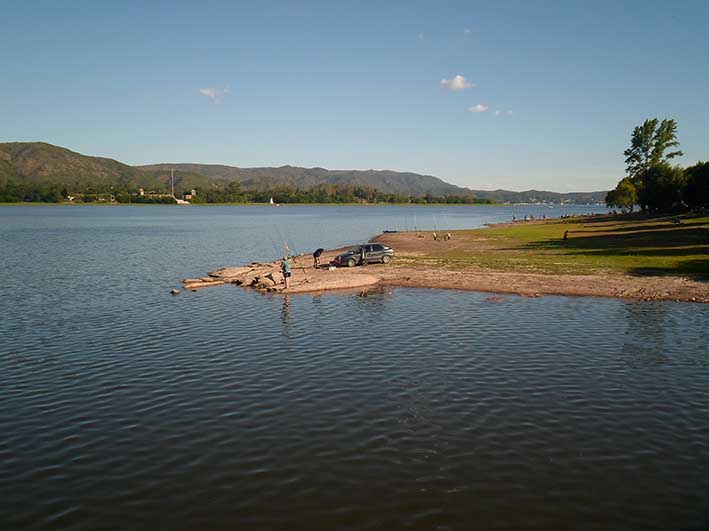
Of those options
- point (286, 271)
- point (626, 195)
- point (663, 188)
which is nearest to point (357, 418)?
point (286, 271)

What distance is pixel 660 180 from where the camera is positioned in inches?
4247

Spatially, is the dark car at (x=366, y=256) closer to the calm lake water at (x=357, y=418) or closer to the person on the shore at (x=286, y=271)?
the person on the shore at (x=286, y=271)

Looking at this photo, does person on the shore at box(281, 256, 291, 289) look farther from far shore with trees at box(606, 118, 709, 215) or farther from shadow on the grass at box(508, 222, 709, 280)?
far shore with trees at box(606, 118, 709, 215)

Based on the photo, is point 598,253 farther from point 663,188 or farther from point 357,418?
point 663,188

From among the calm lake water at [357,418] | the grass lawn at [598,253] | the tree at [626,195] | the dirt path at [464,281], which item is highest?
the tree at [626,195]

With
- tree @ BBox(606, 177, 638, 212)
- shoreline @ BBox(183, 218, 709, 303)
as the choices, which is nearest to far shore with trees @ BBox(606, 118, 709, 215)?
tree @ BBox(606, 177, 638, 212)

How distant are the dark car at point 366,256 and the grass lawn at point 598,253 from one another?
5.66 meters

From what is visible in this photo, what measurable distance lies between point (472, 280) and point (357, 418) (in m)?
26.1

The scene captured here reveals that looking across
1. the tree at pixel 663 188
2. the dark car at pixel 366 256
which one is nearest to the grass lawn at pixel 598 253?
the dark car at pixel 366 256

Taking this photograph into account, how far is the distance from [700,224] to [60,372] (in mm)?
Result: 79798

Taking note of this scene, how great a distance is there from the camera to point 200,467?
12.4 metres

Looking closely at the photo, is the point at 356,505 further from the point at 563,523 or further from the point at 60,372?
the point at 60,372

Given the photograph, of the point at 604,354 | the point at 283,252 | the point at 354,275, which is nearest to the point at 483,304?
the point at 604,354

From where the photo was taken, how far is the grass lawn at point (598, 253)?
42750 millimetres
